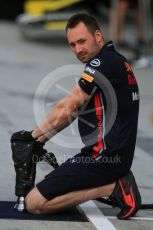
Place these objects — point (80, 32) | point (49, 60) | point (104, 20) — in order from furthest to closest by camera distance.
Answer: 1. point (104, 20)
2. point (49, 60)
3. point (80, 32)

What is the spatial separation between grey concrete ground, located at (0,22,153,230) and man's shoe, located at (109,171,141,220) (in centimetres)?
8

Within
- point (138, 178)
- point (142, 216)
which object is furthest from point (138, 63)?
point (142, 216)

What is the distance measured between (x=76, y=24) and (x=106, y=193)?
50.8 inches

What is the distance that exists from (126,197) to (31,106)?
4.54 meters

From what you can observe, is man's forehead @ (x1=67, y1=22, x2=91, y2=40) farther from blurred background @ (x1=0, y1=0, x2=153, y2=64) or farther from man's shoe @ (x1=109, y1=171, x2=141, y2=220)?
blurred background @ (x1=0, y1=0, x2=153, y2=64)

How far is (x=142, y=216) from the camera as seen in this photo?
6328mm

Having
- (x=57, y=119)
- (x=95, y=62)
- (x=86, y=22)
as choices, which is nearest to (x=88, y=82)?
(x=95, y=62)

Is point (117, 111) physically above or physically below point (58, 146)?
above

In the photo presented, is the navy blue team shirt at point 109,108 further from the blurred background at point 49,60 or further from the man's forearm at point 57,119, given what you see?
the blurred background at point 49,60

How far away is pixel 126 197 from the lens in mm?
6180

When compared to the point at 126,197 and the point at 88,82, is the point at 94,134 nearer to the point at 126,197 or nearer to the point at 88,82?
the point at 88,82

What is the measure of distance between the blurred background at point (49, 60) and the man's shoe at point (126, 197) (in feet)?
2.65

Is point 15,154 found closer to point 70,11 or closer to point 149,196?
point 149,196

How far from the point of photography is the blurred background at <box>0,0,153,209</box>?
830 centimetres
